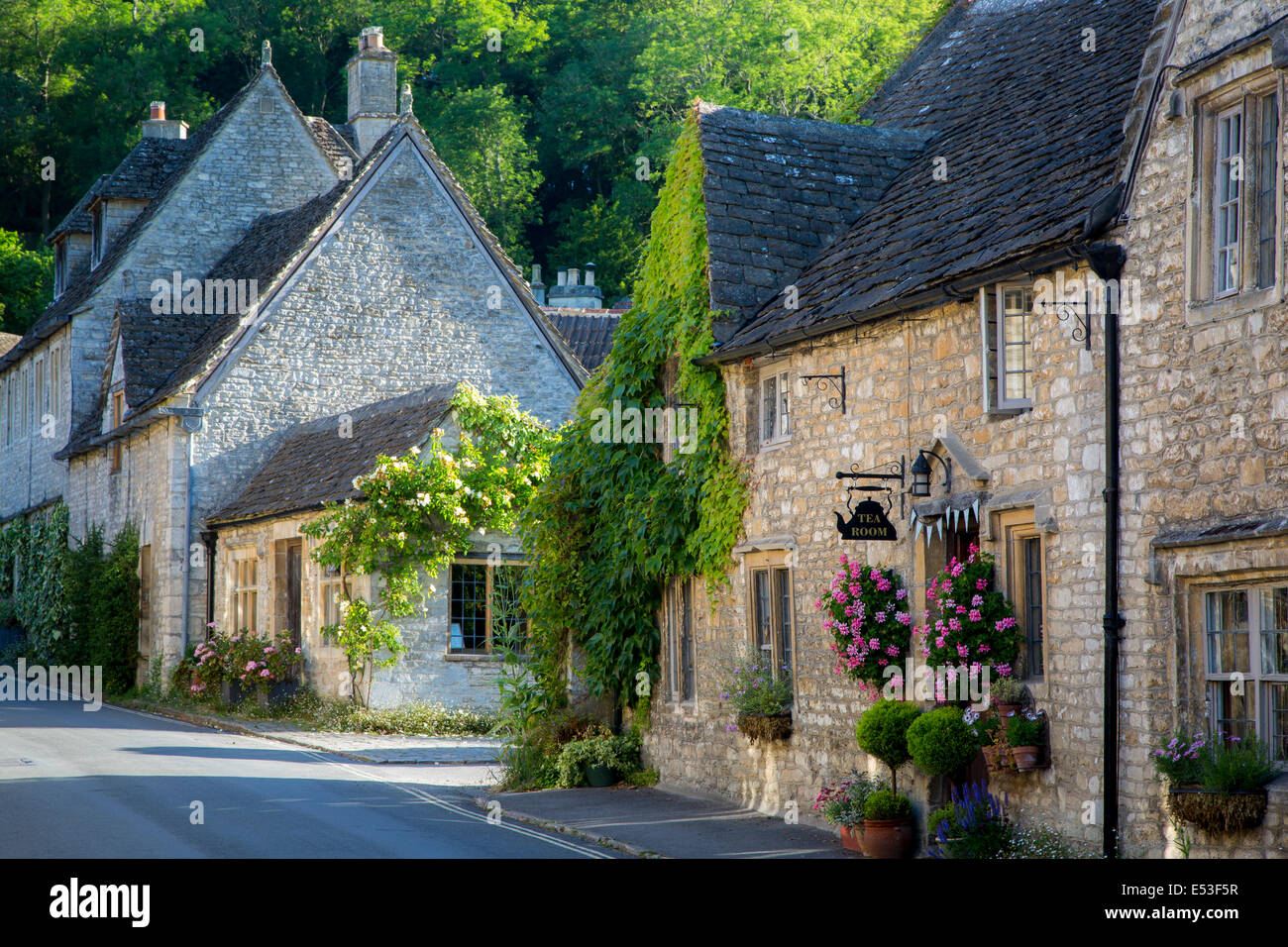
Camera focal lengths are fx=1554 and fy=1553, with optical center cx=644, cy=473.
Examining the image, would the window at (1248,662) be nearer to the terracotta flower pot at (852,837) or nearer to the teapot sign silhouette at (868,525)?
the teapot sign silhouette at (868,525)

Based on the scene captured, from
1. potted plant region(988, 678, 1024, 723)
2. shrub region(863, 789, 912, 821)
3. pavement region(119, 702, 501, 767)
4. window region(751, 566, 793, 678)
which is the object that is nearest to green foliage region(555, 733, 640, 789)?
pavement region(119, 702, 501, 767)

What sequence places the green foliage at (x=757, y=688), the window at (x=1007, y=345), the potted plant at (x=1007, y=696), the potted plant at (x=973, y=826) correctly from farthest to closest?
the green foliage at (x=757, y=688)
the window at (x=1007, y=345)
the potted plant at (x=1007, y=696)
the potted plant at (x=973, y=826)

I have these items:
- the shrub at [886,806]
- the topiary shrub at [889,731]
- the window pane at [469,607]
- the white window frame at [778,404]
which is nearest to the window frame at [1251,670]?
the topiary shrub at [889,731]

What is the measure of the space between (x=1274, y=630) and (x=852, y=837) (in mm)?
4345

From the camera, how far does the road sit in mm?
12117

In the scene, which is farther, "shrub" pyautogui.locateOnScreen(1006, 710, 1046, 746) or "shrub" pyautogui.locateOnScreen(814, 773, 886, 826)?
"shrub" pyautogui.locateOnScreen(814, 773, 886, 826)

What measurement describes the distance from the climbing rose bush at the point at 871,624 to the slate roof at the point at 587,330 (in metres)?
24.3

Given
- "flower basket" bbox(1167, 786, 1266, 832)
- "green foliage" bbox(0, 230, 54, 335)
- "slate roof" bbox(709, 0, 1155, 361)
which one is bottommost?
"flower basket" bbox(1167, 786, 1266, 832)

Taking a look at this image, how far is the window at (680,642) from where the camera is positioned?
56.2 ft

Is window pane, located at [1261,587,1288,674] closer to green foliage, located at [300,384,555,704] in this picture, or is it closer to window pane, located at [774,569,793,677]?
window pane, located at [774,569,793,677]

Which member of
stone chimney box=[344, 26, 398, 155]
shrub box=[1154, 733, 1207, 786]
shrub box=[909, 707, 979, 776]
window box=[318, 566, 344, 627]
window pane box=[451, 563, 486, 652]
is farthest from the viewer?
stone chimney box=[344, 26, 398, 155]

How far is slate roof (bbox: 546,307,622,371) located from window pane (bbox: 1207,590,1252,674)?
28.0 metres

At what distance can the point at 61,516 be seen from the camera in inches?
1485

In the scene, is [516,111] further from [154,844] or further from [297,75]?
[154,844]
